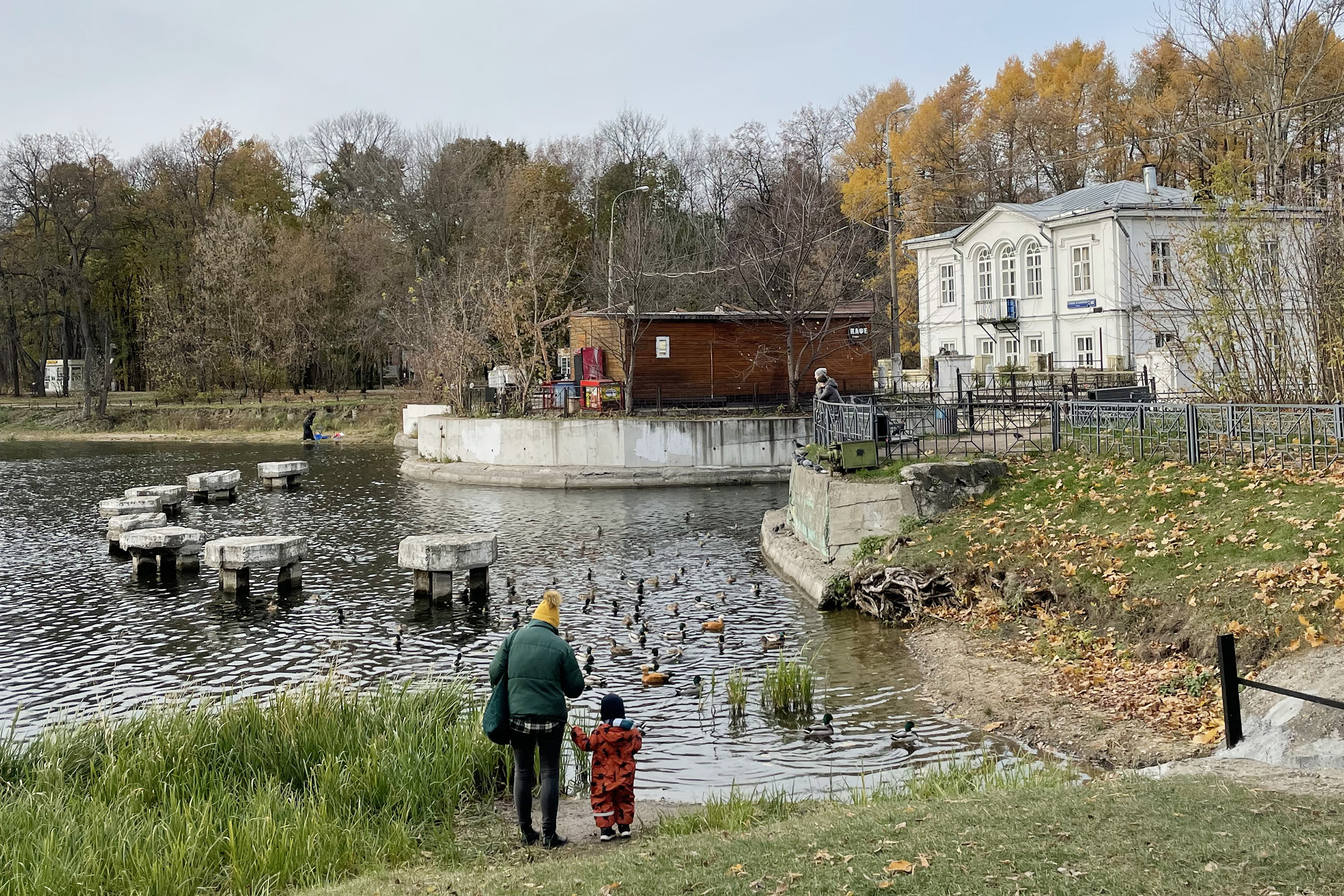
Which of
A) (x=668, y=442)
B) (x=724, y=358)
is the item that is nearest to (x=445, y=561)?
(x=668, y=442)

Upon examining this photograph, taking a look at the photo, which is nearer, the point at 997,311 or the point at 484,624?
the point at 484,624

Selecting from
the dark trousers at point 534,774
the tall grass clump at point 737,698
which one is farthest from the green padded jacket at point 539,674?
the tall grass clump at point 737,698

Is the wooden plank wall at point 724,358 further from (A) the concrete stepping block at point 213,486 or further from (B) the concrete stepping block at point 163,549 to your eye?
(B) the concrete stepping block at point 163,549

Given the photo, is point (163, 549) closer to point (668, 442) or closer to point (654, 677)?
point (654, 677)

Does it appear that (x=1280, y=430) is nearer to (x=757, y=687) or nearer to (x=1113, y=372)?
(x=757, y=687)

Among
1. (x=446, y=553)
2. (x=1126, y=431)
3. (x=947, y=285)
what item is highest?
(x=947, y=285)

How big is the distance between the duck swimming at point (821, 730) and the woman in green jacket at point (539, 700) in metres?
4.26

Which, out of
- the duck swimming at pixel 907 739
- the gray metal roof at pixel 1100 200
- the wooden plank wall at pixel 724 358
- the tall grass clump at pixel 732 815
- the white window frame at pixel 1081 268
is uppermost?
the gray metal roof at pixel 1100 200

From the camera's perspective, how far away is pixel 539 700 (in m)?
9.36

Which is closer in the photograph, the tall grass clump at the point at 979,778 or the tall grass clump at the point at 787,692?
the tall grass clump at the point at 979,778

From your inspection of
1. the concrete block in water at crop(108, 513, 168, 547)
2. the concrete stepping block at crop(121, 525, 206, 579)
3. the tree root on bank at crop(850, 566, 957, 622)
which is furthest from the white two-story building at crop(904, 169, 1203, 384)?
the concrete stepping block at crop(121, 525, 206, 579)

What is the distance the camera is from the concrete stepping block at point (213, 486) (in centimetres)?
3881

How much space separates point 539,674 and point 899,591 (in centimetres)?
1058

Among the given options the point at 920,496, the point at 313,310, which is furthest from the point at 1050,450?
the point at 313,310
